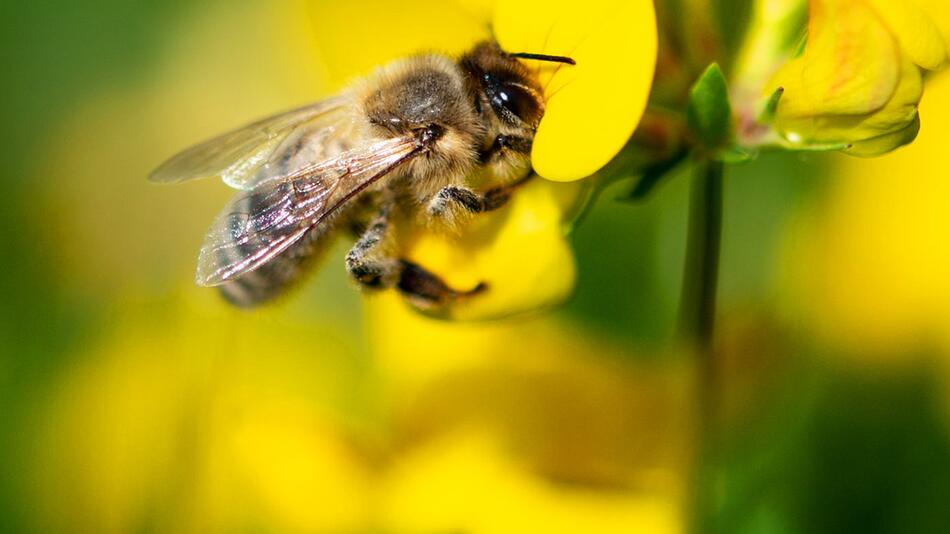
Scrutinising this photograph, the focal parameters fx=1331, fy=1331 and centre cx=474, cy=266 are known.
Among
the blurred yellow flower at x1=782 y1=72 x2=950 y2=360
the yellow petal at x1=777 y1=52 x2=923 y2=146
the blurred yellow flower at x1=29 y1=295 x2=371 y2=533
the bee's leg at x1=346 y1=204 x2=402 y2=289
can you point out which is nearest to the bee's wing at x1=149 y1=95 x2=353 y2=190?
the bee's leg at x1=346 y1=204 x2=402 y2=289

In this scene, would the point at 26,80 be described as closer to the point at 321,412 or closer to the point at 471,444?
the point at 321,412

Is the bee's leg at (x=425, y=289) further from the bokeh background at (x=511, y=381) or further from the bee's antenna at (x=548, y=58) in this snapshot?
the bee's antenna at (x=548, y=58)

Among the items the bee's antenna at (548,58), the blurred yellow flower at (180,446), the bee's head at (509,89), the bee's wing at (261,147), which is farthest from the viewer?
the blurred yellow flower at (180,446)

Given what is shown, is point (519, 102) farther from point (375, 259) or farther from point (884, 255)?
point (884, 255)

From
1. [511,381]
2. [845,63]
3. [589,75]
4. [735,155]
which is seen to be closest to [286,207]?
[589,75]

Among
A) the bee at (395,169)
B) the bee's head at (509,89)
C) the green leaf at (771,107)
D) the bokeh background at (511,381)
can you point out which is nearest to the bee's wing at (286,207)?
the bee at (395,169)

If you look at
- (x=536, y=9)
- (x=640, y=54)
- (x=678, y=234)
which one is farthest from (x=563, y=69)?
(x=678, y=234)

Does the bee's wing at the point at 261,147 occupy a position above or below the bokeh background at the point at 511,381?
above
